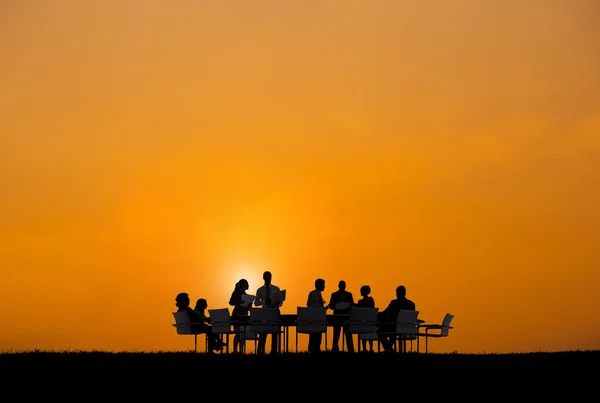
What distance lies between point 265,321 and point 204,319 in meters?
1.86

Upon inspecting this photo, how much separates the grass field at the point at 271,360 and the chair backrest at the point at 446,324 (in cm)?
118

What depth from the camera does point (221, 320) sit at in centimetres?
2300

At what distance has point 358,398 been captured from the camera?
16.0 m

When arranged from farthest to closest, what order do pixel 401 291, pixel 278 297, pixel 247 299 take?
pixel 401 291 → pixel 247 299 → pixel 278 297

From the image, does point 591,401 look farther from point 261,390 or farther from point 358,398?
point 261,390

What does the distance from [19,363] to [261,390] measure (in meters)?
5.82

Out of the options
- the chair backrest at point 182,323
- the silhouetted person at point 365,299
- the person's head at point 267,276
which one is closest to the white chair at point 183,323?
the chair backrest at point 182,323

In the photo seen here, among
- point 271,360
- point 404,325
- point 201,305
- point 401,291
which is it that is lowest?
point 271,360

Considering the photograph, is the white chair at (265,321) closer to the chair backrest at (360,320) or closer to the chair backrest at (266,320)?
the chair backrest at (266,320)

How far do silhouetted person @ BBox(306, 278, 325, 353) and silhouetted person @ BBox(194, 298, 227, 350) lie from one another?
215 cm

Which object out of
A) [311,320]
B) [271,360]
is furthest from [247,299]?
[271,360]

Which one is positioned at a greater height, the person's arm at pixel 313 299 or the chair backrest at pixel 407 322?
the person's arm at pixel 313 299

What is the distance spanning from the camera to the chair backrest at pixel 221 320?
2297cm

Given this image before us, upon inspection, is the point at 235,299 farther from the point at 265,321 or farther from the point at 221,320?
the point at 265,321
